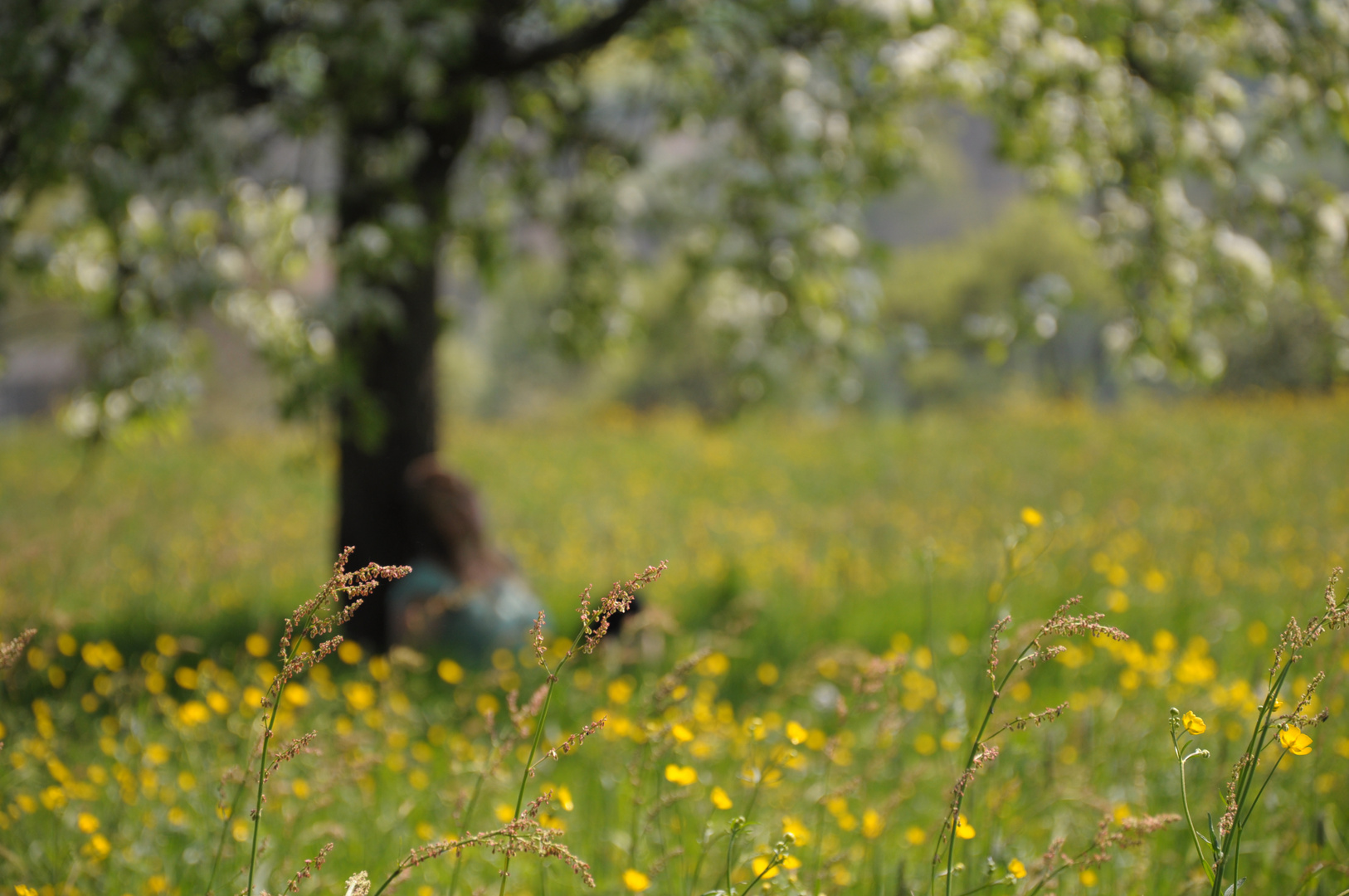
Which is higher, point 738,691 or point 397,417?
point 397,417

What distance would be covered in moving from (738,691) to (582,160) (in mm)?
3288

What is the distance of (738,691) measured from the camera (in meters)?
4.65

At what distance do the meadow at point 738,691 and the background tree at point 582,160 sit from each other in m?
0.82

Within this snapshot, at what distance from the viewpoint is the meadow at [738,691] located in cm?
231

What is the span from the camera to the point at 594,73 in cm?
639

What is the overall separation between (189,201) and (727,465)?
7.99 meters

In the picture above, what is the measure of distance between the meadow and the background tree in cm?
82

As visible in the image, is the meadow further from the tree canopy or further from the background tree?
the tree canopy

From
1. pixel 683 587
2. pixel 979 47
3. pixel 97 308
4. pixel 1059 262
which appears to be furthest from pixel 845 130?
pixel 1059 262

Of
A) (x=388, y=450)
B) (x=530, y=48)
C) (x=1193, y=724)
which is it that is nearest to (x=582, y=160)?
(x=530, y=48)

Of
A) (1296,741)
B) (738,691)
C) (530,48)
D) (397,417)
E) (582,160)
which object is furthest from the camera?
(582,160)

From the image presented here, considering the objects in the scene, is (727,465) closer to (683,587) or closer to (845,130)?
(683,587)

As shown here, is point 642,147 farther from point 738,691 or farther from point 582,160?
point 738,691

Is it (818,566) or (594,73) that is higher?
(594,73)
